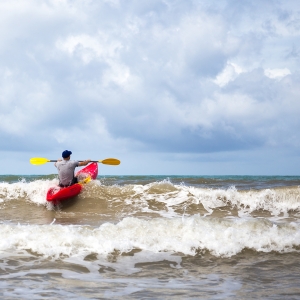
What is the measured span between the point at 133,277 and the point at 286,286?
1697mm

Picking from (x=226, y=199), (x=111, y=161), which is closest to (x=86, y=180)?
(x=111, y=161)

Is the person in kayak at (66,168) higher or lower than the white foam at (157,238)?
higher

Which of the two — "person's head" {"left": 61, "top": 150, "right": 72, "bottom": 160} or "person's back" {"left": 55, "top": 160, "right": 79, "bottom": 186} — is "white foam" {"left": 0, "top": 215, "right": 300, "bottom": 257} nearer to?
"person's back" {"left": 55, "top": 160, "right": 79, "bottom": 186}

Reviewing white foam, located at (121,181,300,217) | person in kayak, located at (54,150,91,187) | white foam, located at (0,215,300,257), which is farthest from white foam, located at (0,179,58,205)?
white foam, located at (0,215,300,257)

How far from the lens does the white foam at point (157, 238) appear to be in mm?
5973

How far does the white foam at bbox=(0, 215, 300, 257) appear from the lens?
5973 mm

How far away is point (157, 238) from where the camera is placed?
6.44 meters

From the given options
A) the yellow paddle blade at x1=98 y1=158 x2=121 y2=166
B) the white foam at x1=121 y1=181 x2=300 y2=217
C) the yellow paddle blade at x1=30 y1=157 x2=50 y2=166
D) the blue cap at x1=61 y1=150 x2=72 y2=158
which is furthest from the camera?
the yellow paddle blade at x1=98 y1=158 x2=121 y2=166

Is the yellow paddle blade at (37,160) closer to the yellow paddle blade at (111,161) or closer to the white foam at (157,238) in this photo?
the yellow paddle blade at (111,161)

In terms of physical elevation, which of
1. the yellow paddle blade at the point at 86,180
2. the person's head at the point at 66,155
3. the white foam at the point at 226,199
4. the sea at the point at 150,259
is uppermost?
the person's head at the point at 66,155

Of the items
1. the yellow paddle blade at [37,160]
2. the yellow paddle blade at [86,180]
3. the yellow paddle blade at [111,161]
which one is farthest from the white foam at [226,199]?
the yellow paddle blade at [37,160]

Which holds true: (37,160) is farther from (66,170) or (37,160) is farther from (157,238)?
(157,238)

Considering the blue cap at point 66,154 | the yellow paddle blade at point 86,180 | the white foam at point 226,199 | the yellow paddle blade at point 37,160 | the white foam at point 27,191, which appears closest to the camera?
the blue cap at point 66,154

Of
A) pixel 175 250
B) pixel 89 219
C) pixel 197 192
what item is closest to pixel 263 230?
pixel 175 250
